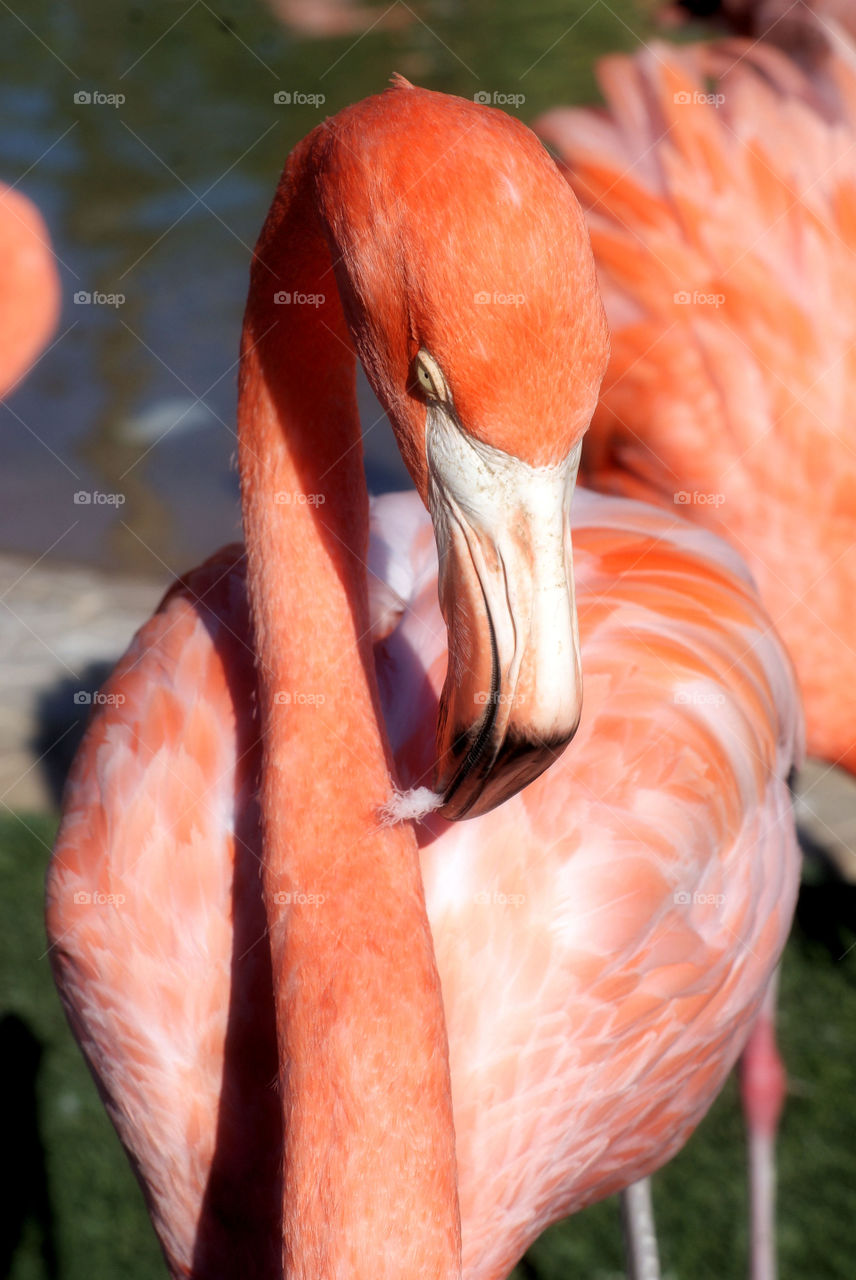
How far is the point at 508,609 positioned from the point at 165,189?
7.35 meters

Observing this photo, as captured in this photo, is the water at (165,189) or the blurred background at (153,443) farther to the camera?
the water at (165,189)

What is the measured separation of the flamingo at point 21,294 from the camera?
3.41 m

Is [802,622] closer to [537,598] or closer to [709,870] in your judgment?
[709,870]

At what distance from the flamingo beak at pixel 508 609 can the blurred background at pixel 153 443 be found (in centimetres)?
154

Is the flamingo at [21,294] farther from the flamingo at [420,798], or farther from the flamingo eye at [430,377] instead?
the flamingo eye at [430,377]

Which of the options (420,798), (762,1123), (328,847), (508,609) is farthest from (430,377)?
(762,1123)

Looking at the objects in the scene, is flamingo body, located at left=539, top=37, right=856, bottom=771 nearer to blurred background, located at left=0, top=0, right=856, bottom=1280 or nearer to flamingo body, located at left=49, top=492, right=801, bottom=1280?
flamingo body, located at left=49, top=492, right=801, bottom=1280

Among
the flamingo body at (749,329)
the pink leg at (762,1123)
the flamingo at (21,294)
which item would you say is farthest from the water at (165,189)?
the pink leg at (762,1123)

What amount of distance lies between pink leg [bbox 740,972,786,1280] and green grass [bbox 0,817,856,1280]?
118 mm

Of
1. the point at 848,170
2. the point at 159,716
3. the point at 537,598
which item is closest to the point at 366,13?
the point at 848,170

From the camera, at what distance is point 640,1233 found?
272 centimetres

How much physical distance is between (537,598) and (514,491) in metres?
0.11

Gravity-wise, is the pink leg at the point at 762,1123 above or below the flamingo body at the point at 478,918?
below

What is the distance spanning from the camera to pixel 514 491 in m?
1.34
